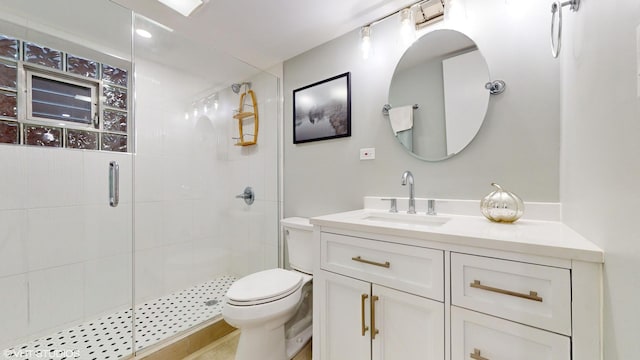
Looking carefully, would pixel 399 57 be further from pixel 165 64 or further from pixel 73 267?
pixel 73 267

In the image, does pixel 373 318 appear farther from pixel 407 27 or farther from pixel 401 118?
pixel 407 27

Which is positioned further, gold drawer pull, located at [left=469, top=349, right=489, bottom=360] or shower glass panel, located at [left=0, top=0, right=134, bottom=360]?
shower glass panel, located at [left=0, top=0, right=134, bottom=360]

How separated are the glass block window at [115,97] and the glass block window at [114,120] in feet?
0.18

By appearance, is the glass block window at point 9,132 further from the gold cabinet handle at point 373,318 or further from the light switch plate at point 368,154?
the gold cabinet handle at point 373,318

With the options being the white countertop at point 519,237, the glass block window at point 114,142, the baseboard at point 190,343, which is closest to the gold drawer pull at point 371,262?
the white countertop at point 519,237

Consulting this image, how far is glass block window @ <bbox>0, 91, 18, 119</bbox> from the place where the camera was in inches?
55.9

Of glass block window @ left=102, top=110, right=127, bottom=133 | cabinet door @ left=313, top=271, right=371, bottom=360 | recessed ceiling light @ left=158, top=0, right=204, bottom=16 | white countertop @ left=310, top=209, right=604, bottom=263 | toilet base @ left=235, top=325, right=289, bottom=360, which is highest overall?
recessed ceiling light @ left=158, top=0, right=204, bottom=16

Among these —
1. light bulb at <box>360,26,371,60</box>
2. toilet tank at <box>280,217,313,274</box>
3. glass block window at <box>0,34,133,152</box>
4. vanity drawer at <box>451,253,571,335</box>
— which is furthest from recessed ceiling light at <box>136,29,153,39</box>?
vanity drawer at <box>451,253,571,335</box>

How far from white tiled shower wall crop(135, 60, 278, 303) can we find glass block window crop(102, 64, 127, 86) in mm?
158

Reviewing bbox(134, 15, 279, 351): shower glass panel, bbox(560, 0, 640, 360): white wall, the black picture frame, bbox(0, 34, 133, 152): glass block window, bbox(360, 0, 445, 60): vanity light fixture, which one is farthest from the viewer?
bbox(134, 15, 279, 351): shower glass panel

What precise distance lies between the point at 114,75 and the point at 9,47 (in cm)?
49

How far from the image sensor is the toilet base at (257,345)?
1288mm

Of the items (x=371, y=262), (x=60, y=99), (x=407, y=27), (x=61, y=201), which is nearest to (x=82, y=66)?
(x=60, y=99)

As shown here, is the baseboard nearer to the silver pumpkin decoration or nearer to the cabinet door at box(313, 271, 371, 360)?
the cabinet door at box(313, 271, 371, 360)
